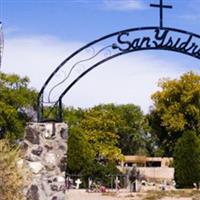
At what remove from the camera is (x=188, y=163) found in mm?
32219

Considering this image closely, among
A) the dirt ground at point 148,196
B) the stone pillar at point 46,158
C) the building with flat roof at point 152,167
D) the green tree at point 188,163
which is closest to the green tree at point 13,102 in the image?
the building with flat roof at point 152,167

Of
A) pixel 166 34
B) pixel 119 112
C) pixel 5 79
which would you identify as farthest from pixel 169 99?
pixel 166 34

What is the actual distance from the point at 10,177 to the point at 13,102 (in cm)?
4524

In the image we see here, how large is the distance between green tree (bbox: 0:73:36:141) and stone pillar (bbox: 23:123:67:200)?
40.1 metres

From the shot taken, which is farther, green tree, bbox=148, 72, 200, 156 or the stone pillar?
green tree, bbox=148, 72, 200, 156

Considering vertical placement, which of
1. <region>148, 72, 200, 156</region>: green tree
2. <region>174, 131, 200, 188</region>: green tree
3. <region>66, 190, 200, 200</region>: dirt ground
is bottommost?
<region>66, 190, 200, 200</region>: dirt ground

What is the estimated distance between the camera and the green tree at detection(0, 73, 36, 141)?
52.8 meters

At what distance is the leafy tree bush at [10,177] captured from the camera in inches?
395

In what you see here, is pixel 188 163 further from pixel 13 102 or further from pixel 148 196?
pixel 13 102

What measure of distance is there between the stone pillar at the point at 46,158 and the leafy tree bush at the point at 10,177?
104cm

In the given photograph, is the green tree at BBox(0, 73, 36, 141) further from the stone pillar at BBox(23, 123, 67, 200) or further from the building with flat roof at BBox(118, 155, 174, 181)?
the stone pillar at BBox(23, 123, 67, 200)

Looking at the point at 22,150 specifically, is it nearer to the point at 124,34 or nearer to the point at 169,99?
the point at 124,34

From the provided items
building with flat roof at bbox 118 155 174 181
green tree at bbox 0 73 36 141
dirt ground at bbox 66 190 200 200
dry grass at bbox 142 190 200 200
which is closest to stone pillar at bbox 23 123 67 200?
dirt ground at bbox 66 190 200 200

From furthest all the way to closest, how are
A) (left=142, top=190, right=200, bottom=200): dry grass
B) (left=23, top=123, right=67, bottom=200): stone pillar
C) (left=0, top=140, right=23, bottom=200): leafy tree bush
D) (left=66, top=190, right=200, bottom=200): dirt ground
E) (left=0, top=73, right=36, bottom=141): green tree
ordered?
(left=0, top=73, right=36, bottom=141): green tree, (left=66, top=190, right=200, bottom=200): dirt ground, (left=142, top=190, right=200, bottom=200): dry grass, (left=23, top=123, right=67, bottom=200): stone pillar, (left=0, top=140, right=23, bottom=200): leafy tree bush
